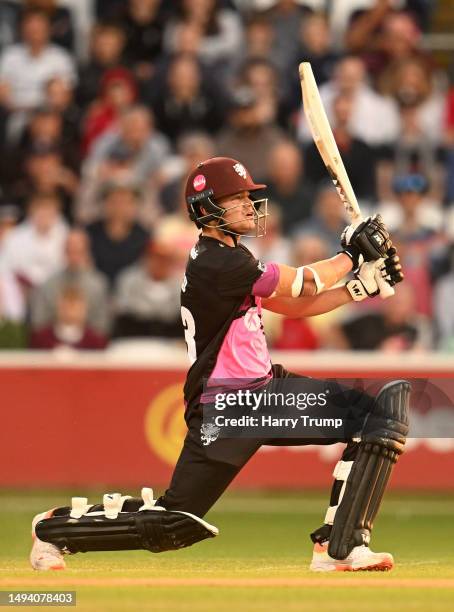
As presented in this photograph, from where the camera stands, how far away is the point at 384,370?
12.9 metres

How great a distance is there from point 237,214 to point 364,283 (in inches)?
29.7

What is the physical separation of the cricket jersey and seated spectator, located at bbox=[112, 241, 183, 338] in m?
5.79

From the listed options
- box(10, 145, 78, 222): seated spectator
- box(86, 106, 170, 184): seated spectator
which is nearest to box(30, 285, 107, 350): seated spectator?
box(10, 145, 78, 222): seated spectator

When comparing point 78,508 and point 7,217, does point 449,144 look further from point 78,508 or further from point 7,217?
Result: point 78,508

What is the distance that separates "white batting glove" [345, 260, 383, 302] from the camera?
8000mm

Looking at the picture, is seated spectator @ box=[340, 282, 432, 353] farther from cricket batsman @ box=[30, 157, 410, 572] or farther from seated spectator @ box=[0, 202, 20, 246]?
cricket batsman @ box=[30, 157, 410, 572]

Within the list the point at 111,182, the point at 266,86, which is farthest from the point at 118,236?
the point at 266,86

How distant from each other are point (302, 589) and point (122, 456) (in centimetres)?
578

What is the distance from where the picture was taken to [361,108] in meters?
15.7

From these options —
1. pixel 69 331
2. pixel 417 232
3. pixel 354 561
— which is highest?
pixel 417 232

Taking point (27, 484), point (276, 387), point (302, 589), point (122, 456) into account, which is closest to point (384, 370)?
point (122, 456)

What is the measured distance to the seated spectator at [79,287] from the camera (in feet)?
45.6

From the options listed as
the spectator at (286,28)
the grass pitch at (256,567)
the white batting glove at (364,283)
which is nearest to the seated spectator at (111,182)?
the spectator at (286,28)

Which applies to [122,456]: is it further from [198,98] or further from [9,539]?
[198,98]
